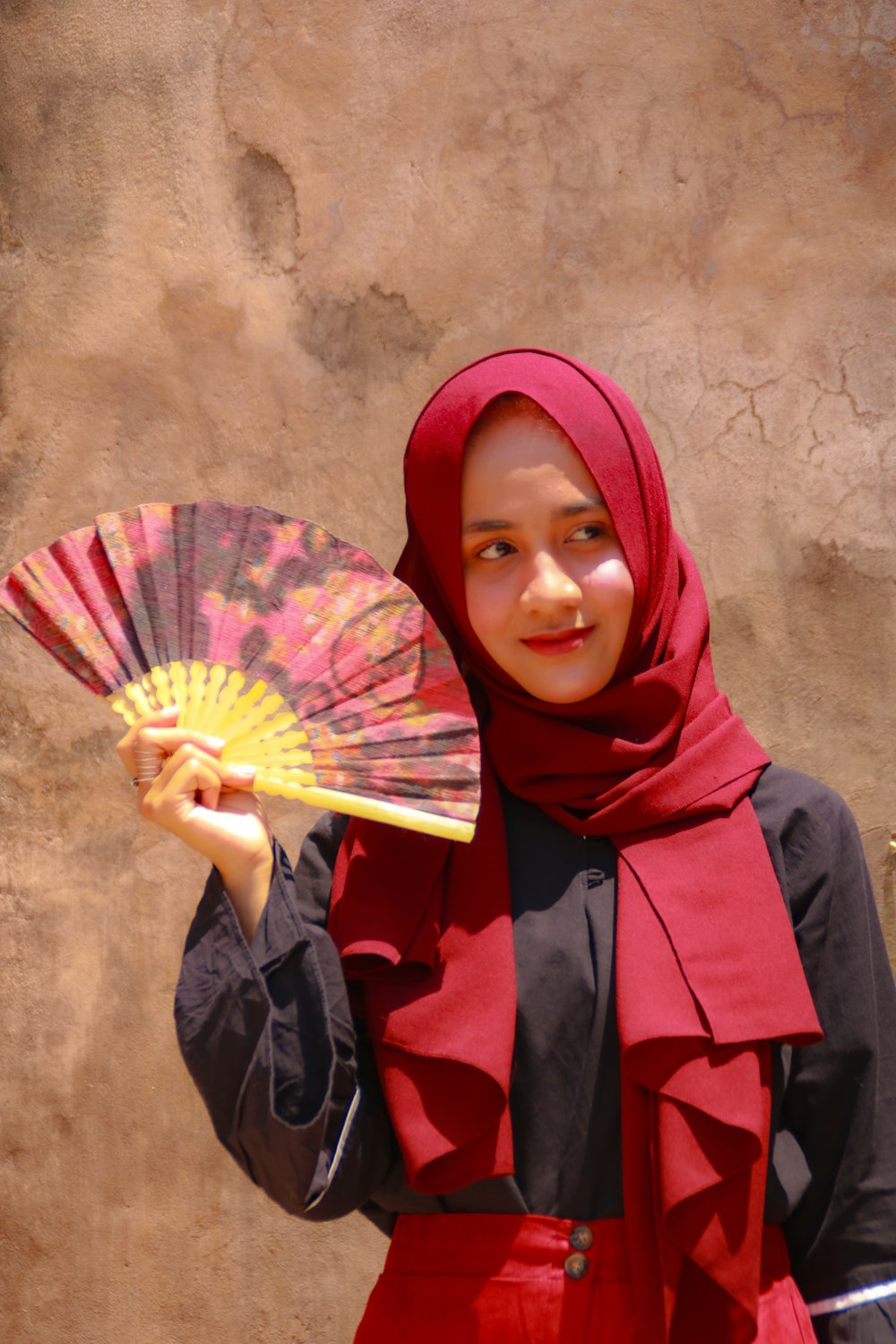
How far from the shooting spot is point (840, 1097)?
63.6 inches

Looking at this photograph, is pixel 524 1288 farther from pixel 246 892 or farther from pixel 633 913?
pixel 246 892

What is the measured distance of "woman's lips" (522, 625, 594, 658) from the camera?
1674mm

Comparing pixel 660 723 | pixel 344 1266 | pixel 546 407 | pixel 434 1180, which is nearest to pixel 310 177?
pixel 546 407

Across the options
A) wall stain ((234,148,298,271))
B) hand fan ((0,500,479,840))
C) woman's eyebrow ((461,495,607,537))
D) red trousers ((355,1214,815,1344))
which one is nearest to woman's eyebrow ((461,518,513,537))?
woman's eyebrow ((461,495,607,537))

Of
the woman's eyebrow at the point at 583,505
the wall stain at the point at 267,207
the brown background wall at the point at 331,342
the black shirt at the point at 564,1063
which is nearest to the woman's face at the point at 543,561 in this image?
the woman's eyebrow at the point at 583,505

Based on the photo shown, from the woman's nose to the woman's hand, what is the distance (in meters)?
0.41

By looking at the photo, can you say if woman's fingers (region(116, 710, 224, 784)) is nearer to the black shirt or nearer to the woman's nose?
the black shirt

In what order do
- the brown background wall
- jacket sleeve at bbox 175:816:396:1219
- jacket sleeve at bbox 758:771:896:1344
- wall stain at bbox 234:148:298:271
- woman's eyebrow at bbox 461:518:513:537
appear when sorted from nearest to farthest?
jacket sleeve at bbox 175:816:396:1219, jacket sleeve at bbox 758:771:896:1344, woman's eyebrow at bbox 461:518:513:537, the brown background wall, wall stain at bbox 234:148:298:271

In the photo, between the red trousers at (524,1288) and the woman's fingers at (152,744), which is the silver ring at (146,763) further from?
the red trousers at (524,1288)

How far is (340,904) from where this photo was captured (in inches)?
65.4

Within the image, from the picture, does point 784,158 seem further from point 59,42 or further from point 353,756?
point 353,756

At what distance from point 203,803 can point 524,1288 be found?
2.22ft

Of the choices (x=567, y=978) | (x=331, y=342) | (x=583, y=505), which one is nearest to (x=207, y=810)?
(x=567, y=978)

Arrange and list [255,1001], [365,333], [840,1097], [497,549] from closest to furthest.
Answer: [255,1001]
[840,1097]
[497,549]
[365,333]
